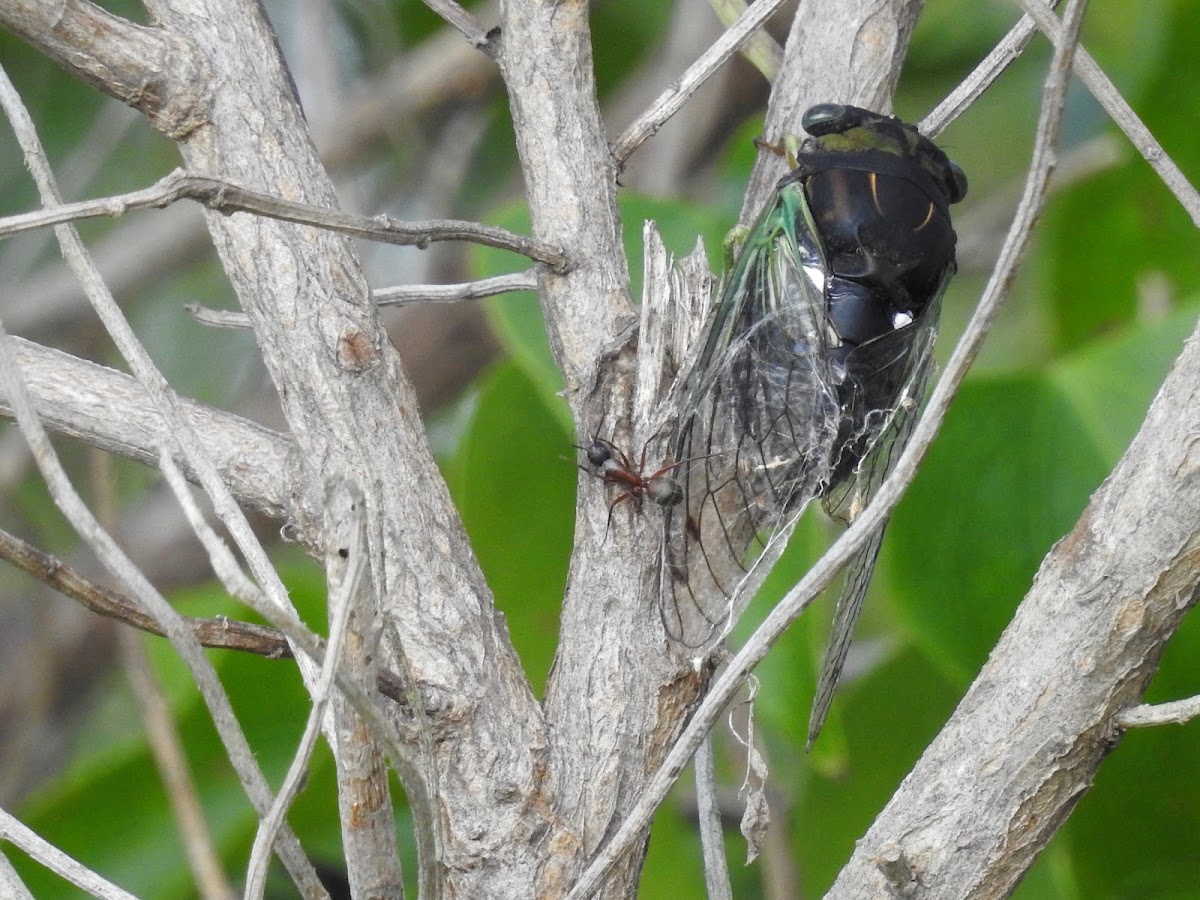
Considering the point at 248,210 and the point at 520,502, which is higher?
the point at 520,502

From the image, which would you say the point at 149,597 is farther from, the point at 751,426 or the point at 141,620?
the point at 751,426

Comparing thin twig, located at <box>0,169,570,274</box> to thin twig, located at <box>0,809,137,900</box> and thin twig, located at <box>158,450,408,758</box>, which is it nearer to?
thin twig, located at <box>158,450,408,758</box>

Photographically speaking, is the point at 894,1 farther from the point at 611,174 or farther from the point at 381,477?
the point at 381,477

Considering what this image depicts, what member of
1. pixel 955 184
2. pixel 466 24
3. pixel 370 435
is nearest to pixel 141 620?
pixel 370 435

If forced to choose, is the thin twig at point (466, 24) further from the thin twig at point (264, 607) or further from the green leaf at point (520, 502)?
the green leaf at point (520, 502)

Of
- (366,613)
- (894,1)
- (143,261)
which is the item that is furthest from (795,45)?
(143,261)

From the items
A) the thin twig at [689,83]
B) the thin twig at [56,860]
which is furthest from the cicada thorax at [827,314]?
the thin twig at [56,860]
